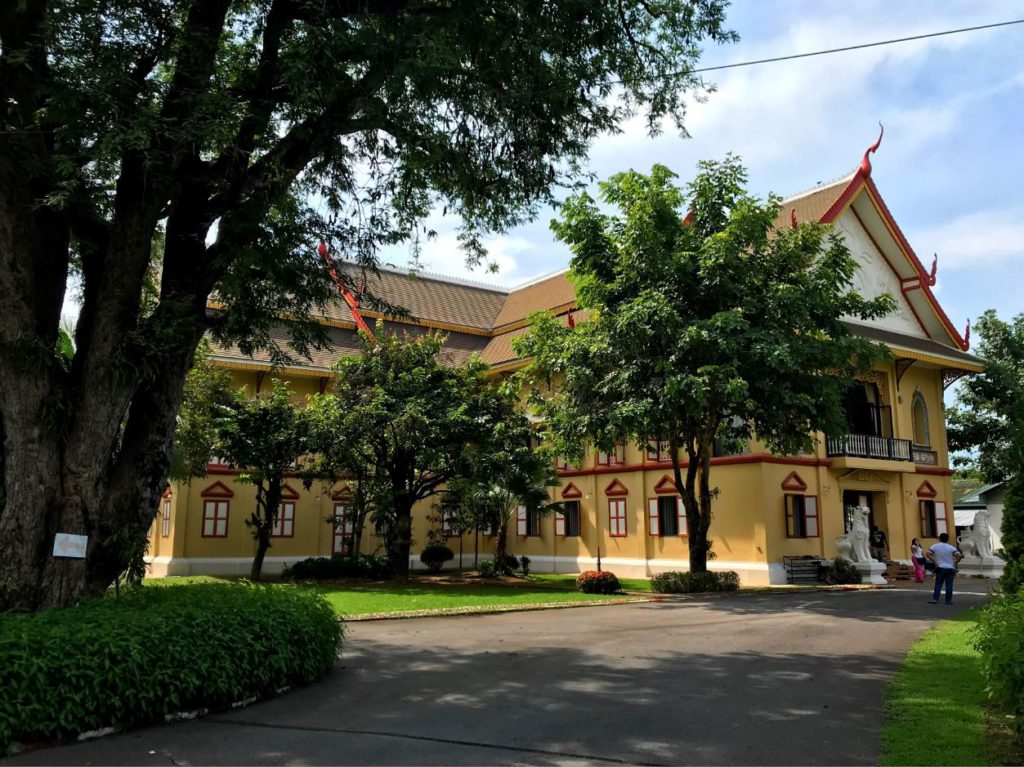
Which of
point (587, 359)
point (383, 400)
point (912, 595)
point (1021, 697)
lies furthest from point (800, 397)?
point (1021, 697)

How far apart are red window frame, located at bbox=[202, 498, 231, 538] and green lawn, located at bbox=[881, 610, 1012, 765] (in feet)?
75.7

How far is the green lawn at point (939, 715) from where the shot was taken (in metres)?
5.70

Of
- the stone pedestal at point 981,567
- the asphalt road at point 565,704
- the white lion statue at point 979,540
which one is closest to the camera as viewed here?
the asphalt road at point 565,704

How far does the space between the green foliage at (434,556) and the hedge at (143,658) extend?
21712 millimetres

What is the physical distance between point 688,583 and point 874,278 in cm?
1444

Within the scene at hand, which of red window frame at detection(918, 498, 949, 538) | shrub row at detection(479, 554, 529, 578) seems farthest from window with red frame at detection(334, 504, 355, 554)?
red window frame at detection(918, 498, 949, 538)

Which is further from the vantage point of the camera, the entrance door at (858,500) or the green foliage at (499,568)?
the entrance door at (858,500)

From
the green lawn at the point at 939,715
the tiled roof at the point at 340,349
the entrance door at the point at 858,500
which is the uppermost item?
the tiled roof at the point at 340,349

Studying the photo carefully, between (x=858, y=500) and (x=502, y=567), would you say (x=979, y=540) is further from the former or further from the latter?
(x=502, y=567)

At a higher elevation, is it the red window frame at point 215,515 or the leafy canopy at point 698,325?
the leafy canopy at point 698,325

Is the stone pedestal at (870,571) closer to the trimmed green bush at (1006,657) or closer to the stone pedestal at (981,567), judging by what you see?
the stone pedestal at (981,567)

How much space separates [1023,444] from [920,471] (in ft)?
58.8

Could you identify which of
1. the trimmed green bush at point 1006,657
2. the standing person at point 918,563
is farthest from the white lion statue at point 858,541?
the trimmed green bush at point 1006,657

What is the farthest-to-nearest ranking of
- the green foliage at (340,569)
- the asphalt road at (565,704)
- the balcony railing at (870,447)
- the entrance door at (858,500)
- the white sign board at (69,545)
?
the entrance door at (858,500) < the balcony railing at (870,447) < the green foliage at (340,569) < the white sign board at (69,545) < the asphalt road at (565,704)
